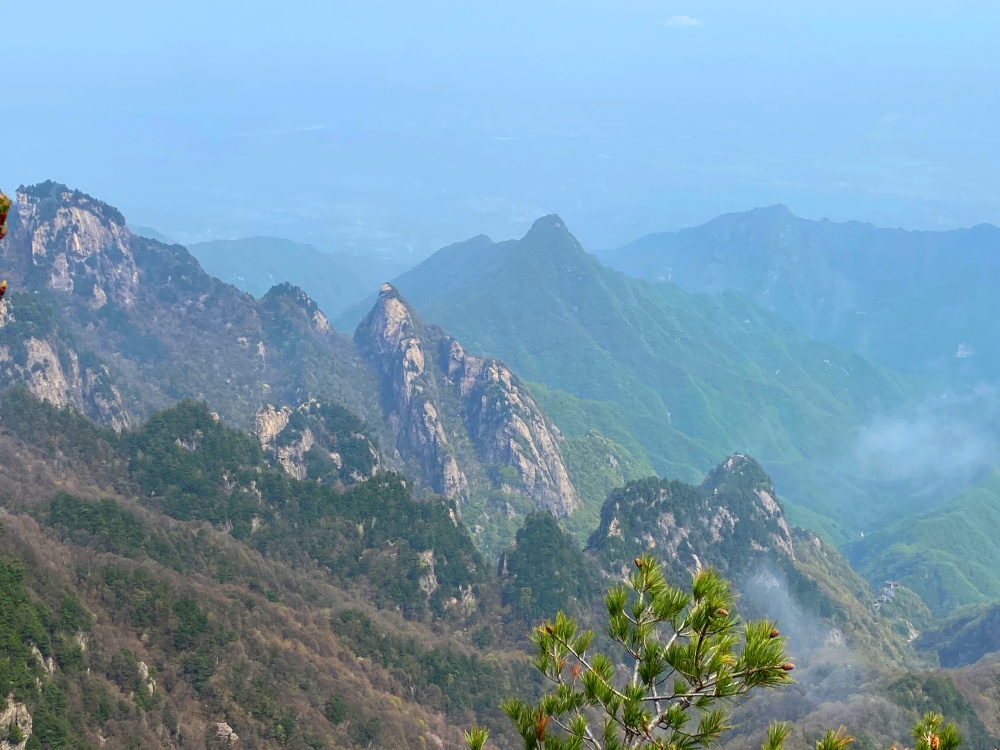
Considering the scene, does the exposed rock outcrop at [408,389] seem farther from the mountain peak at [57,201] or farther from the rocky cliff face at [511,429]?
the mountain peak at [57,201]

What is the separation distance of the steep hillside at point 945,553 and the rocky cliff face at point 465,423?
187 feet

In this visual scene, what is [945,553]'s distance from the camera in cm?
16738

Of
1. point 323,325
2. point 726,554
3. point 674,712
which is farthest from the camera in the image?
point 323,325

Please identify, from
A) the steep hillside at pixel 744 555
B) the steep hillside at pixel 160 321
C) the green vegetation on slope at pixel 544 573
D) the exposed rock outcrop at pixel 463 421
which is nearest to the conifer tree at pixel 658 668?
the green vegetation on slope at pixel 544 573

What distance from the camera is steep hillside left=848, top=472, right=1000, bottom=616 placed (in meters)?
157

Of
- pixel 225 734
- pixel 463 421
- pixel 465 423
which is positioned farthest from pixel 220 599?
pixel 463 421

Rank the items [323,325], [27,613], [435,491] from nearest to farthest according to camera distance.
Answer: [27,613] → [435,491] → [323,325]

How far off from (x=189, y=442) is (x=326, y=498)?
14.5 meters

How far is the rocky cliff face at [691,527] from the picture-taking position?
115625 millimetres

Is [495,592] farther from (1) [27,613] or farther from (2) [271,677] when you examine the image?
(1) [27,613]

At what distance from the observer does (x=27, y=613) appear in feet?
183

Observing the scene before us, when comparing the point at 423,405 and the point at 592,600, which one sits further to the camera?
the point at 423,405

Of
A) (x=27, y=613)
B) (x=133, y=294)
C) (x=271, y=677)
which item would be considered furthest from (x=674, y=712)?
(x=133, y=294)

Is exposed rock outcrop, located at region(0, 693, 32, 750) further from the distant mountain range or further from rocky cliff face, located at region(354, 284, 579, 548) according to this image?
rocky cliff face, located at region(354, 284, 579, 548)
